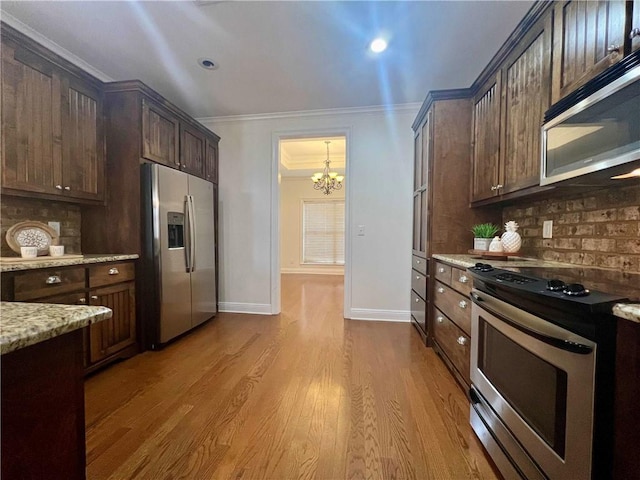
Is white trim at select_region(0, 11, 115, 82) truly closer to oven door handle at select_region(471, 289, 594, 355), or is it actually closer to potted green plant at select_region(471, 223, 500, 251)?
oven door handle at select_region(471, 289, 594, 355)

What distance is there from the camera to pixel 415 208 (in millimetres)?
3289

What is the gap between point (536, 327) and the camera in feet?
3.54

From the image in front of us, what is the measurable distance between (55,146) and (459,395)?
344cm

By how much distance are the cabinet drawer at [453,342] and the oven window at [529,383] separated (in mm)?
372

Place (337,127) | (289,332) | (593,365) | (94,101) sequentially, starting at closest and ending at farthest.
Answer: (593,365), (94,101), (289,332), (337,127)

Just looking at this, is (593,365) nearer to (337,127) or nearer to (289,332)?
(289,332)

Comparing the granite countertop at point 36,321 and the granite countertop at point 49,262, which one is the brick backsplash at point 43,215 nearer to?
the granite countertop at point 49,262

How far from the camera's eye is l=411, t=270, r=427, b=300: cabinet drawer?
2.77 meters

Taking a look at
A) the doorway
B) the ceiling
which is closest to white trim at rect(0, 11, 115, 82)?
the ceiling

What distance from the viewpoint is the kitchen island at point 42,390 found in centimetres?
56

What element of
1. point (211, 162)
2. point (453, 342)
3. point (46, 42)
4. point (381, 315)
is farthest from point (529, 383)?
point (46, 42)

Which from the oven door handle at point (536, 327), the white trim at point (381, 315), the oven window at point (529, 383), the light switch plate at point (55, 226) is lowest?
the white trim at point (381, 315)

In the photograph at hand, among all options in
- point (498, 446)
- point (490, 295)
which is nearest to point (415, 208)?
point (490, 295)

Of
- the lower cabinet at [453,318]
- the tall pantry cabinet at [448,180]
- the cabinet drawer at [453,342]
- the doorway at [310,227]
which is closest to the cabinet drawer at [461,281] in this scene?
the lower cabinet at [453,318]
